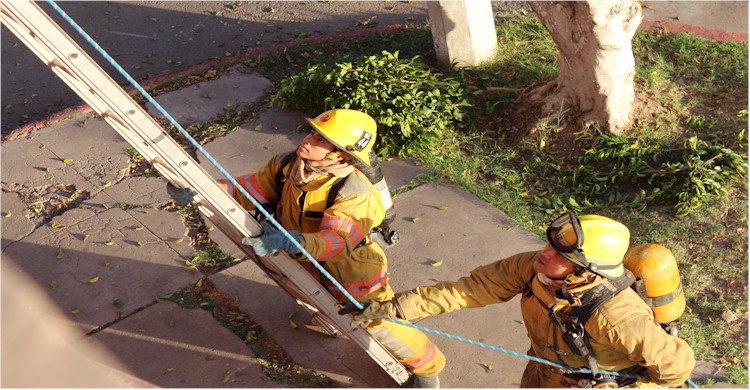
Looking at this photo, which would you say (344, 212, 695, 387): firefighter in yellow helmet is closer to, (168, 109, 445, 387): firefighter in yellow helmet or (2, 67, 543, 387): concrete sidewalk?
(168, 109, 445, 387): firefighter in yellow helmet

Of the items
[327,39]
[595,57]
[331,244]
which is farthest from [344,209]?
[327,39]

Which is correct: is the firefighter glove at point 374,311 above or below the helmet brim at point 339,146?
below

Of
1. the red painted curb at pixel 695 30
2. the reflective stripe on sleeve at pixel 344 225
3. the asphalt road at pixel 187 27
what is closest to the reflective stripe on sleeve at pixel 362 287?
the reflective stripe on sleeve at pixel 344 225

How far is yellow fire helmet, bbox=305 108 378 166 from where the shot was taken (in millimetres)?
4605

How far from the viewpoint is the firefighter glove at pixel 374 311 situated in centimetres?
423

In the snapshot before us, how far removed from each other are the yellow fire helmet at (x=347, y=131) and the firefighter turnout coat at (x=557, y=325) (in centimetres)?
91

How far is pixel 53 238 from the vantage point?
6.74 metres

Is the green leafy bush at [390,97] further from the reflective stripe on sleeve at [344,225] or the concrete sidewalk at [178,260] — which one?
the reflective stripe on sleeve at [344,225]

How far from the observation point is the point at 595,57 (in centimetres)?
723

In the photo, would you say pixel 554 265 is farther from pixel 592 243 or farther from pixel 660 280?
pixel 660 280

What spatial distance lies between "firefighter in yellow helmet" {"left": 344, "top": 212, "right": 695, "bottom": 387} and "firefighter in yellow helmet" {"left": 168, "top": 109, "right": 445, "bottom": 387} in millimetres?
546

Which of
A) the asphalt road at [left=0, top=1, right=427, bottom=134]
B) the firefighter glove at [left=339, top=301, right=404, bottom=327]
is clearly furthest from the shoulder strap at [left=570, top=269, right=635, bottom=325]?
the asphalt road at [left=0, top=1, right=427, bottom=134]

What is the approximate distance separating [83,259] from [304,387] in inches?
92.6

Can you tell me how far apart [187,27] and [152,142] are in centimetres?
732
